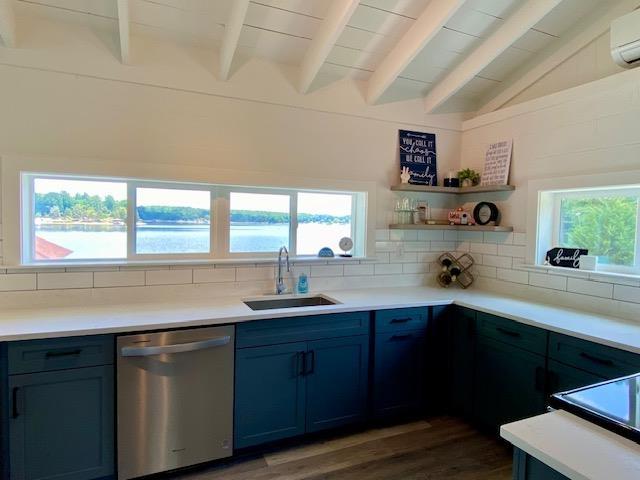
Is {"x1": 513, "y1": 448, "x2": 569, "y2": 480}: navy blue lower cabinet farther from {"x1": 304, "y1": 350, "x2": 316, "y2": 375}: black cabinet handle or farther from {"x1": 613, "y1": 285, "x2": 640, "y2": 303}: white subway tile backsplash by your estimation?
{"x1": 613, "y1": 285, "x2": 640, "y2": 303}: white subway tile backsplash

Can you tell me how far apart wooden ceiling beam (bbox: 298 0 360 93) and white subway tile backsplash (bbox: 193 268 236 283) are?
141cm

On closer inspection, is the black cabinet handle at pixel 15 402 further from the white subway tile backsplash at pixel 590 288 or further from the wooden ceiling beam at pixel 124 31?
the white subway tile backsplash at pixel 590 288

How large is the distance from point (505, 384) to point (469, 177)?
1673 mm

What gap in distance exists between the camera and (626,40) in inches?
86.7

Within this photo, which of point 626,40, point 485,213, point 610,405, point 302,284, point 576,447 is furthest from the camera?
point 485,213

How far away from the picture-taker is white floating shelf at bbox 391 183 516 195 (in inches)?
120

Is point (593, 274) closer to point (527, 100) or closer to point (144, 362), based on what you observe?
point (527, 100)

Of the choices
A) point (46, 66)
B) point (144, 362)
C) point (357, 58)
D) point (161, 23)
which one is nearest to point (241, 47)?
point (161, 23)

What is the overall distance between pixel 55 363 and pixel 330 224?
6.71 feet

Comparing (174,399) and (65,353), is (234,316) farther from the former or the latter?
(65,353)

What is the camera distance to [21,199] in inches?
88.8

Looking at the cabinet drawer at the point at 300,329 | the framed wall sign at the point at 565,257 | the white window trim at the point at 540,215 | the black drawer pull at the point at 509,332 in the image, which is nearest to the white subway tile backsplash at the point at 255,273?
the cabinet drawer at the point at 300,329

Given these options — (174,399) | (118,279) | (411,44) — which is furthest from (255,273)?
(411,44)

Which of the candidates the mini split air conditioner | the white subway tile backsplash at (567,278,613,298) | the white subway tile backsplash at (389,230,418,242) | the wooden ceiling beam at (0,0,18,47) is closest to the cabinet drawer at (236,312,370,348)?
the white subway tile backsplash at (389,230,418,242)
